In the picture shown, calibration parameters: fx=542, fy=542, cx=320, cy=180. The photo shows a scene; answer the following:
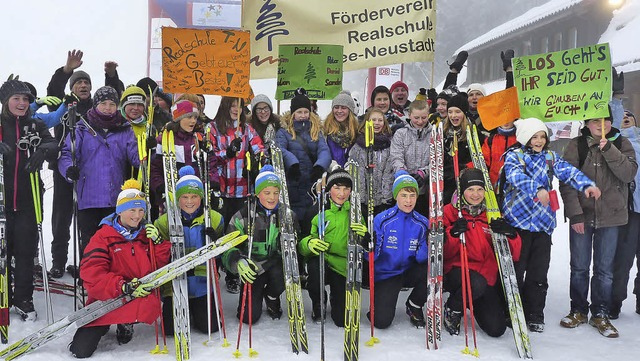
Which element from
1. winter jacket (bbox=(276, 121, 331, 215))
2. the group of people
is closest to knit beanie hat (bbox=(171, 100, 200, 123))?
the group of people

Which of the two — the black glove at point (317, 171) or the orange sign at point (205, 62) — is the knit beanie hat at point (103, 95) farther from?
the black glove at point (317, 171)

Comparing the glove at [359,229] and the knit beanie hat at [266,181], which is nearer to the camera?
the glove at [359,229]

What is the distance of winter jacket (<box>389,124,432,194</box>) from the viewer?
5.54 m

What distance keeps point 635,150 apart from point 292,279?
361 centimetres

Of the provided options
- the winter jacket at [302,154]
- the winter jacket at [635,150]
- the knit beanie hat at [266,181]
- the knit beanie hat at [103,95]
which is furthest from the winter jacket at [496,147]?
the knit beanie hat at [103,95]

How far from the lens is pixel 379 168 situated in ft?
18.6

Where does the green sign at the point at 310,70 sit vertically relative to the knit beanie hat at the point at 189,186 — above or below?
above

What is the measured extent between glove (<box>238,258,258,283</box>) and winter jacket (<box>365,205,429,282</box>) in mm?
1175

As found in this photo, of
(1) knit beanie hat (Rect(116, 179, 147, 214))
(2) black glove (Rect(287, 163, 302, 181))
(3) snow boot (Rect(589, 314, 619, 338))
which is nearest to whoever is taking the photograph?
(1) knit beanie hat (Rect(116, 179, 147, 214))

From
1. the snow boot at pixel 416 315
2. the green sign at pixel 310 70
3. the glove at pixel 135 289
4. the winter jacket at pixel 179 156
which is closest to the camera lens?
the glove at pixel 135 289

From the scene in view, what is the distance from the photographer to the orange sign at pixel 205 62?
5441 mm

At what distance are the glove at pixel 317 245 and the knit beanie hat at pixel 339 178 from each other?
67 cm

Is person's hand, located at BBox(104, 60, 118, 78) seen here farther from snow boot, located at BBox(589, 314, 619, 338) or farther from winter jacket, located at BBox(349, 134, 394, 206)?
snow boot, located at BBox(589, 314, 619, 338)

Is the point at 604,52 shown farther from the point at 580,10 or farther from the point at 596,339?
the point at 580,10
